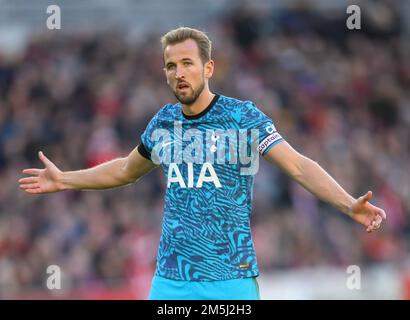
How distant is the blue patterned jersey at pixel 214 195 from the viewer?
655 centimetres

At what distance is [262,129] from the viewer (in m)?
6.58

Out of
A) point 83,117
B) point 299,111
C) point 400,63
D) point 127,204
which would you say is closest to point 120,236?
point 127,204

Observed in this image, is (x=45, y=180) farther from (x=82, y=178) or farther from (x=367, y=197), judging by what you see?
(x=367, y=197)

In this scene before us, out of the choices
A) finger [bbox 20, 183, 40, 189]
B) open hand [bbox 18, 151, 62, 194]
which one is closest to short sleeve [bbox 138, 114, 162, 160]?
open hand [bbox 18, 151, 62, 194]

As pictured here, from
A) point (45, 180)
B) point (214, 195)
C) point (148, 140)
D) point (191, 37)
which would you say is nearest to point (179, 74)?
point (191, 37)

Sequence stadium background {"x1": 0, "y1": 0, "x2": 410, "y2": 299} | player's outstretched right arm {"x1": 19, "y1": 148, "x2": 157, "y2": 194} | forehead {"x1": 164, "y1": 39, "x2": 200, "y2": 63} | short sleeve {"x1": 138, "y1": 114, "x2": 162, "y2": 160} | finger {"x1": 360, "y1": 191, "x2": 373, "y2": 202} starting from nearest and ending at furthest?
finger {"x1": 360, "y1": 191, "x2": 373, "y2": 202}
forehead {"x1": 164, "y1": 39, "x2": 200, "y2": 63}
short sleeve {"x1": 138, "y1": 114, "x2": 162, "y2": 160}
player's outstretched right arm {"x1": 19, "y1": 148, "x2": 157, "y2": 194}
stadium background {"x1": 0, "y1": 0, "x2": 410, "y2": 299}

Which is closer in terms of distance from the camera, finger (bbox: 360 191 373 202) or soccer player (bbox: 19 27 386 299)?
finger (bbox: 360 191 373 202)

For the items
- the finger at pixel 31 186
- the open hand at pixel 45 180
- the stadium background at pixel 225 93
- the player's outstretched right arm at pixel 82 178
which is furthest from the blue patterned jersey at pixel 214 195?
the stadium background at pixel 225 93

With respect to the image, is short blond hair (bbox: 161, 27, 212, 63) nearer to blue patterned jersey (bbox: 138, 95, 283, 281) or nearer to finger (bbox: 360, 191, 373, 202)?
blue patterned jersey (bbox: 138, 95, 283, 281)

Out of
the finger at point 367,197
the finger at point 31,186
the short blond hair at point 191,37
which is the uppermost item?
the short blond hair at point 191,37

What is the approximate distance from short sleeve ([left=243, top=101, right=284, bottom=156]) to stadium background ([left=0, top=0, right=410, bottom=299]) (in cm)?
586

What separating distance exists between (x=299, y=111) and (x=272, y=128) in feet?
31.4

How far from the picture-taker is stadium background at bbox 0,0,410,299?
13.4m

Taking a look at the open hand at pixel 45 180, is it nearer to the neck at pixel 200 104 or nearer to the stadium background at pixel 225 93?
the neck at pixel 200 104
